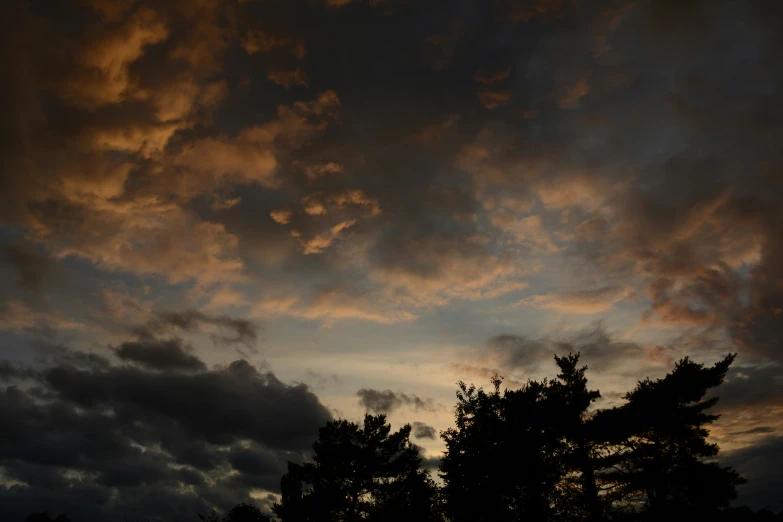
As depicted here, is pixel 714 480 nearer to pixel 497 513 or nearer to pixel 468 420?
pixel 497 513

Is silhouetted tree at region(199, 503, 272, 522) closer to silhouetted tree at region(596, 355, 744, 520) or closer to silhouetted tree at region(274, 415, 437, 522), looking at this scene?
silhouetted tree at region(274, 415, 437, 522)

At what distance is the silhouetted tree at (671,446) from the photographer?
33.1 m

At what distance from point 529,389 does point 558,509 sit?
10.8 metres

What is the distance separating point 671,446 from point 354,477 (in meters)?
33.8

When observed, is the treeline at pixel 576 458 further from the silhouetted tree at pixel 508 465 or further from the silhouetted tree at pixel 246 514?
the silhouetted tree at pixel 246 514

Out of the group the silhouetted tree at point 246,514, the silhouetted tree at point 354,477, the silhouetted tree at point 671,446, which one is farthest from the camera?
the silhouetted tree at point 246,514

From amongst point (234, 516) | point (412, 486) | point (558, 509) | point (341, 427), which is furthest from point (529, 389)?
point (234, 516)

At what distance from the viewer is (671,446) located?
3609 cm

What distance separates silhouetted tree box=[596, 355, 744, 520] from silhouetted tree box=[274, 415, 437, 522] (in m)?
20.1

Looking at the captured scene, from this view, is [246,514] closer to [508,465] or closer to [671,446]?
[508,465]

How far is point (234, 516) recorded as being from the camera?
63281 millimetres

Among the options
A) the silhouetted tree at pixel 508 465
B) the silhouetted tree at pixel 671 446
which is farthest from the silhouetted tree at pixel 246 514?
the silhouetted tree at pixel 671 446

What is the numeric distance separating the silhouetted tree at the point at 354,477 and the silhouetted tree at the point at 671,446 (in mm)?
20050

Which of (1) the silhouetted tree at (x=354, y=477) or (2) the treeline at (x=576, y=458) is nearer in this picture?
(2) the treeline at (x=576, y=458)
